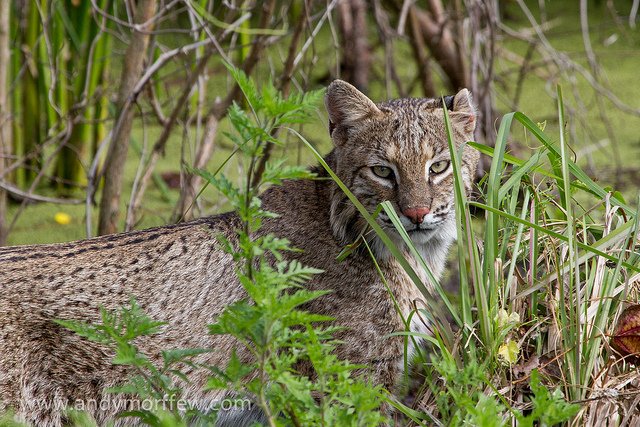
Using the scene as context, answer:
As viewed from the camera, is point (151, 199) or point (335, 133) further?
point (151, 199)

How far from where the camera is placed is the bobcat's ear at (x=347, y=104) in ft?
12.3

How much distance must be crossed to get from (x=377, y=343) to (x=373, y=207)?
0.52 meters

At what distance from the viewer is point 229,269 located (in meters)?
3.78

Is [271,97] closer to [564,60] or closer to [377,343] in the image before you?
[377,343]

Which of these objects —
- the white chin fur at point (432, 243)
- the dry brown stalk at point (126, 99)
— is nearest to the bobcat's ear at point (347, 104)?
the white chin fur at point (432, 243)

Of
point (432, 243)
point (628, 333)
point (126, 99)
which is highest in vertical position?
point (126, 99)

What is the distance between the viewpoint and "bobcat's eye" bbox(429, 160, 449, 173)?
12.0 ft

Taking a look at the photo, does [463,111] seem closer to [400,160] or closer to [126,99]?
[400,160]

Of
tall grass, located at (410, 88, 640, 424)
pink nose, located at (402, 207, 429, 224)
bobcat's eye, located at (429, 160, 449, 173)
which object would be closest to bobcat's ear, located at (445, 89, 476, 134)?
bobcat's eye, located at (429, 160, 449, 173)

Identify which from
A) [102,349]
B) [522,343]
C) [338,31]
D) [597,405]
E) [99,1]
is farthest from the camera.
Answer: [338,31]

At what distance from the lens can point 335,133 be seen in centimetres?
386

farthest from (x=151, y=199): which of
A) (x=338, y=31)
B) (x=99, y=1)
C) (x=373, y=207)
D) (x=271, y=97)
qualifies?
(x=271, y=97)

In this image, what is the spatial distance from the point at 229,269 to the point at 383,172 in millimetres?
714

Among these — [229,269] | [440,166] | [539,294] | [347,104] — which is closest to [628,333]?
[539,294]
